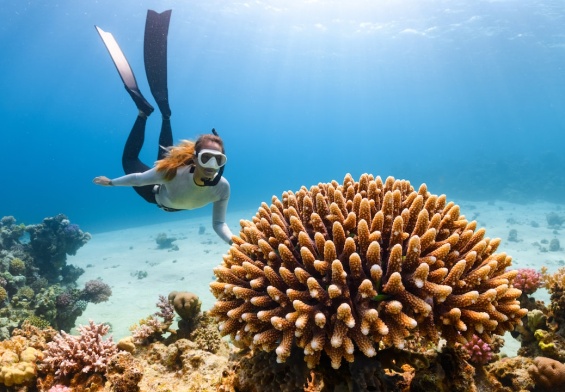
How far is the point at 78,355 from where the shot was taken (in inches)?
160

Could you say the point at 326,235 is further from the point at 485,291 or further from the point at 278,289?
the point at 485,291

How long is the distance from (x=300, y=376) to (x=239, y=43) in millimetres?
62449

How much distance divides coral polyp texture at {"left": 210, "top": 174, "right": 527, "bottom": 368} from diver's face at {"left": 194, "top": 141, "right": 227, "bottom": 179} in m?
2.29

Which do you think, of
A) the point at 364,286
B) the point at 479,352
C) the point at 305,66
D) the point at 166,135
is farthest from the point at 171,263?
the point at 305,66

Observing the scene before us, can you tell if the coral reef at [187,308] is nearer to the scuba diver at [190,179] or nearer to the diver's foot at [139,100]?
the scuba diver at [190,179]

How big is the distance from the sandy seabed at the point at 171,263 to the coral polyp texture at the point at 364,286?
6.80 metres

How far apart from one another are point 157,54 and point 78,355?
8685 millimetres

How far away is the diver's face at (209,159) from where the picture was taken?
505 cm

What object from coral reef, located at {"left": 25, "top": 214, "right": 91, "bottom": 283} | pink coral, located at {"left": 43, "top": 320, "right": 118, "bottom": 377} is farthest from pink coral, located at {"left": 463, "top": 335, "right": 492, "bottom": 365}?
coral reef, located at {"left": 25, "top": 214, "right": 91, "bottom": 283}

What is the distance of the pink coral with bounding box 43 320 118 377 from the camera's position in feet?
13.1

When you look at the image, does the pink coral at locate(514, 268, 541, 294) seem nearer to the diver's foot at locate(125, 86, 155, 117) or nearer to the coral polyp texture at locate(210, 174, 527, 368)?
the coral polyp texture at locate(210, 174, 527, 368)

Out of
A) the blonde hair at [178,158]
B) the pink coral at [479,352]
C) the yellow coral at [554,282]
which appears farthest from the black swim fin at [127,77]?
the yellow coral at [554,282]

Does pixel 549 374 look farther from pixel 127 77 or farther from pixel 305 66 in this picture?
pixel 305 66

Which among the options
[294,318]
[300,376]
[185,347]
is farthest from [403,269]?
[185,347]
